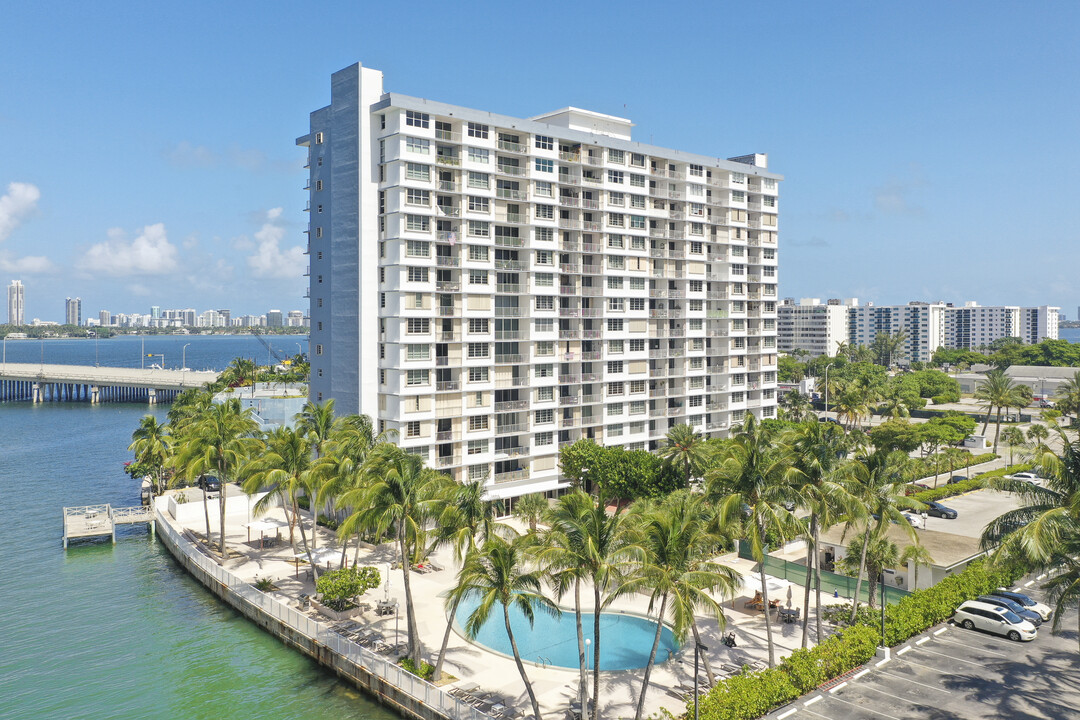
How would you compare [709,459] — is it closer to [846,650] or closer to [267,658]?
[846,650]

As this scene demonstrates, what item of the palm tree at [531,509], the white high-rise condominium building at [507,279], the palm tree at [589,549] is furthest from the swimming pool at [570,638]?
the white high-rise condominium building at [507,279]

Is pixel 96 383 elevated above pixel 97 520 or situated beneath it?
elevated above

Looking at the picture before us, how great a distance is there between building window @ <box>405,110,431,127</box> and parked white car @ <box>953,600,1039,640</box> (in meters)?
53.5

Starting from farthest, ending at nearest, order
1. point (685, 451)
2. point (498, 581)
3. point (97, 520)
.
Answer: point (685, 451) < point (97, 520) < point (498, 581)

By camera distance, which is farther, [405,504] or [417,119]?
[417,119]

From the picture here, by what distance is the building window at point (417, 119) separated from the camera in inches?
2525

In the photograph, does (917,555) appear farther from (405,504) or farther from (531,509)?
(405,504)

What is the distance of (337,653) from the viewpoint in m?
40.7

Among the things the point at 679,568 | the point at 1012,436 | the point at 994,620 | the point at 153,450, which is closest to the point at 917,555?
the point at 994,620

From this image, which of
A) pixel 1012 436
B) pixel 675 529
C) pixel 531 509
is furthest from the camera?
pixel 1012 436

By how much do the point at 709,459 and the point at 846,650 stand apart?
2054cm

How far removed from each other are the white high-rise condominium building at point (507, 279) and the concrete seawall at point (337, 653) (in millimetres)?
18188

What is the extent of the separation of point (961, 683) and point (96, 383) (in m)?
186

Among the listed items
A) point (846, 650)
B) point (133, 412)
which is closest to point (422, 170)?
point (846, 650)
